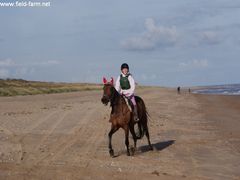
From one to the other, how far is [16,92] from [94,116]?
127 feet

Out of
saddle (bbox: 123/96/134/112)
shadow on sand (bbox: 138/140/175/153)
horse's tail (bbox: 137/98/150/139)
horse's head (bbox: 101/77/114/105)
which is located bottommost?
shadow on sand (bbox: 138/140/175/153)

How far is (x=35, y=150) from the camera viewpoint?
13.6m

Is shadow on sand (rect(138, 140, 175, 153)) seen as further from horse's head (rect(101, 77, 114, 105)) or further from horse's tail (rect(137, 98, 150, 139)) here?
horse's head (rect(101, 77, 114, 105))

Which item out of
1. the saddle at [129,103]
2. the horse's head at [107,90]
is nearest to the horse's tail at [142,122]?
the saddle at [129,103]

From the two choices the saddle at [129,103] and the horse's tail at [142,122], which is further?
the horse's tail at [142,122]

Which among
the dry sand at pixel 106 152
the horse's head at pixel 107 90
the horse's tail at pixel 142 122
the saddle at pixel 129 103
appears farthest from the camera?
the horse's tail at pixel 142 122

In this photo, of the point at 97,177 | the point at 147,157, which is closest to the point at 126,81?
the point at 147,157

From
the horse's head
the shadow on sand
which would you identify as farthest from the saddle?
the shadow on sand

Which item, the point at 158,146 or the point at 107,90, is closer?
the point at 107,90

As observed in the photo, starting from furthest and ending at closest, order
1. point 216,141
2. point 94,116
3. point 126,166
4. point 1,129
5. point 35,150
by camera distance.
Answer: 1. point 94,116
2. point 1,129
3. point 216,141
4. point 35,150
5. point 126,166

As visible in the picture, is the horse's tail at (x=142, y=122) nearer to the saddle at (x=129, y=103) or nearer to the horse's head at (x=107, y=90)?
the saddle at (x=129, y=103)

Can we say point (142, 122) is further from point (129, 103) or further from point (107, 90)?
point (107, 90)

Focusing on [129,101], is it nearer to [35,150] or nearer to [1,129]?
[35,150]

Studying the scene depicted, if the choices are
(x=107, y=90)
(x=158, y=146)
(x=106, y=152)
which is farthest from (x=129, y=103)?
(x=158, y=146)
